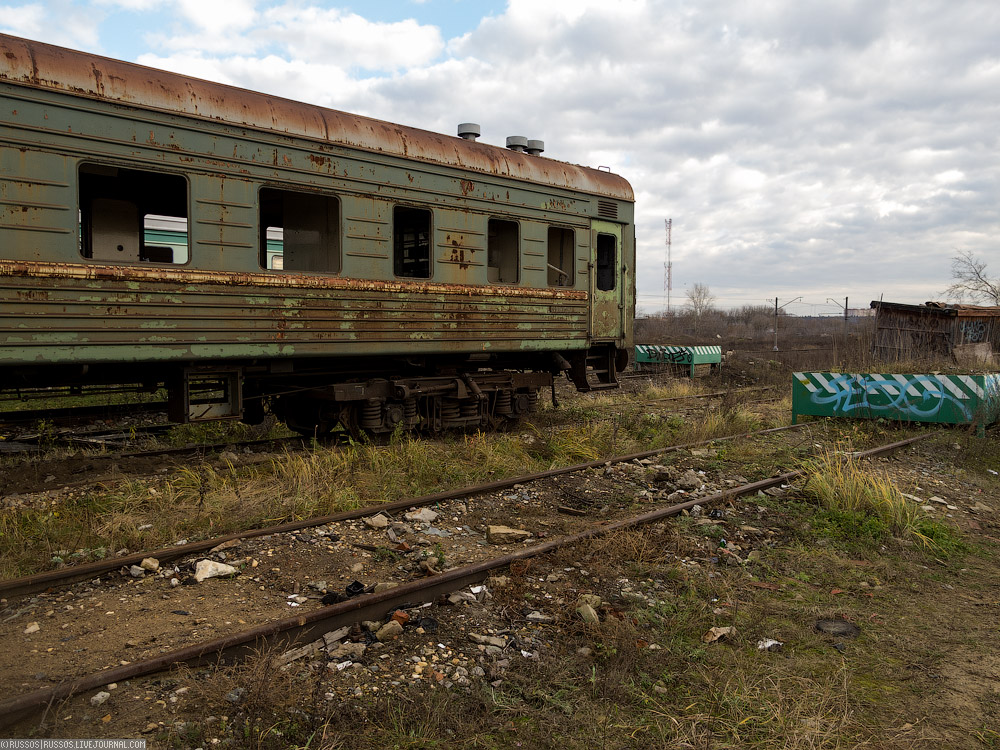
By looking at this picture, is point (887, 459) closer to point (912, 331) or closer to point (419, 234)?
point (419, 234)

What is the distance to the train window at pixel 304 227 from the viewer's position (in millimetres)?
7473

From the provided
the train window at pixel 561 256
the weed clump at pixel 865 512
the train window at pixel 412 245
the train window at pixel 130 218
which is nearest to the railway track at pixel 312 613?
the weed clump at pixel 865 512

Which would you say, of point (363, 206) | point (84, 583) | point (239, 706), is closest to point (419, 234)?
point (363, 206)

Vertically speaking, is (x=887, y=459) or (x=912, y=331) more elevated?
(x=912, y=331)

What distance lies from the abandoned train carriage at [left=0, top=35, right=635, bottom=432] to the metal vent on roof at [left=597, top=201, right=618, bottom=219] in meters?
0.05

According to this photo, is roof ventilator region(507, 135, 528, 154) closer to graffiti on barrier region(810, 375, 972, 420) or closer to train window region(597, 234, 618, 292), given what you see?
train window region(597, 234, 618, 292)

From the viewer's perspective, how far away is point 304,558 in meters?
4.72

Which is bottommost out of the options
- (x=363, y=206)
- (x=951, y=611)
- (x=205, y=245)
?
(x=951, y=611)

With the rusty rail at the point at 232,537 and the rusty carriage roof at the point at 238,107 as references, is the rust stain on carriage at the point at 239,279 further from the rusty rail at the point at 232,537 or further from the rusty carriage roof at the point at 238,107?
the rusty rail at the point at 232,537

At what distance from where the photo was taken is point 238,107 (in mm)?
6617

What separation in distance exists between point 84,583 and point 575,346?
7116 millimetres

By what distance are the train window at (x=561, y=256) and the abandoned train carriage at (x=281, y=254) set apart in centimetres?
3

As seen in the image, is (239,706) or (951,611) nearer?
(239,706)

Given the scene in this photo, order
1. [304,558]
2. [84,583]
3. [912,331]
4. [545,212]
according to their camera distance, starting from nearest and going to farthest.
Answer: [84,583] < [304,558] < [545,212] < [912,331]
